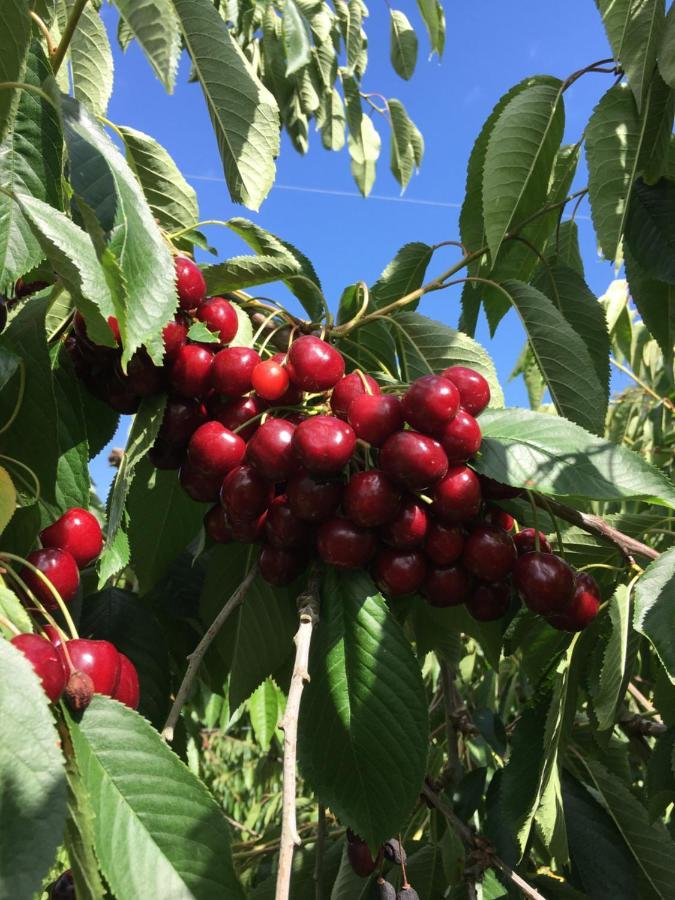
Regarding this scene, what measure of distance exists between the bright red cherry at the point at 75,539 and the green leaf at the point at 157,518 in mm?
321

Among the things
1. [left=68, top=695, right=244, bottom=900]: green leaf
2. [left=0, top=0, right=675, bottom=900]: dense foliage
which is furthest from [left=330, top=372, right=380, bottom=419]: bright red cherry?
[left=68, top=695, right=244, bottom=900]: green leaf

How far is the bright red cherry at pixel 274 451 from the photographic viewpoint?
912 mm

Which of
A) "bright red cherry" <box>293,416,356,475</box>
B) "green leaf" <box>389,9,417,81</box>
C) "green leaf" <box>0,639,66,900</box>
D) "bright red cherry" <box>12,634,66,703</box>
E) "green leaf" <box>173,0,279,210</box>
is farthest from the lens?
"green leaf" <box>389,9,417,81</box>

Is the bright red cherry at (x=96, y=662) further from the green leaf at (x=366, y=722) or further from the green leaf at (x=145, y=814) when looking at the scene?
the green leaf at (x=366, y=722)

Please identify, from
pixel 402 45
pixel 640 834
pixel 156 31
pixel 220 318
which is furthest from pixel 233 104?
pixel 402 45

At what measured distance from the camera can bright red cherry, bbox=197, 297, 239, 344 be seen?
3.45ft

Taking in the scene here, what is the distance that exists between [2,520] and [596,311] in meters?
1.13

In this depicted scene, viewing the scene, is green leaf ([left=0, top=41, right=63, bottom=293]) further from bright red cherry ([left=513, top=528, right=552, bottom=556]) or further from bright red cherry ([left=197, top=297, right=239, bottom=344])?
bright red cherry ([left=513, top=528, right=552, bottom=556])

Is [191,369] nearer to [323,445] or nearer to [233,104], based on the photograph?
[323,445]

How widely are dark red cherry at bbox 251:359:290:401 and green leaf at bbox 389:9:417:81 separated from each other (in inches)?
98.2

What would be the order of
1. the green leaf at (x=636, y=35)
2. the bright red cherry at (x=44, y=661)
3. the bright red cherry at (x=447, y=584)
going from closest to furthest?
the bright red cherry at (x=44, y=661), the bright red cherry at (x=447, y=584), the green leaf at (x=636, y=35)

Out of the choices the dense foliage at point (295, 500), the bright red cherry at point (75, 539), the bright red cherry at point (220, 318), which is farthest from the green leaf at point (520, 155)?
the bright red cherry at point (75, 539)

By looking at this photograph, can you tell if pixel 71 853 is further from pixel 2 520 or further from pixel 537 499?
pixel 537 499

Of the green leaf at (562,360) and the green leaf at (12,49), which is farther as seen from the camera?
the green leaf at (562,360)
